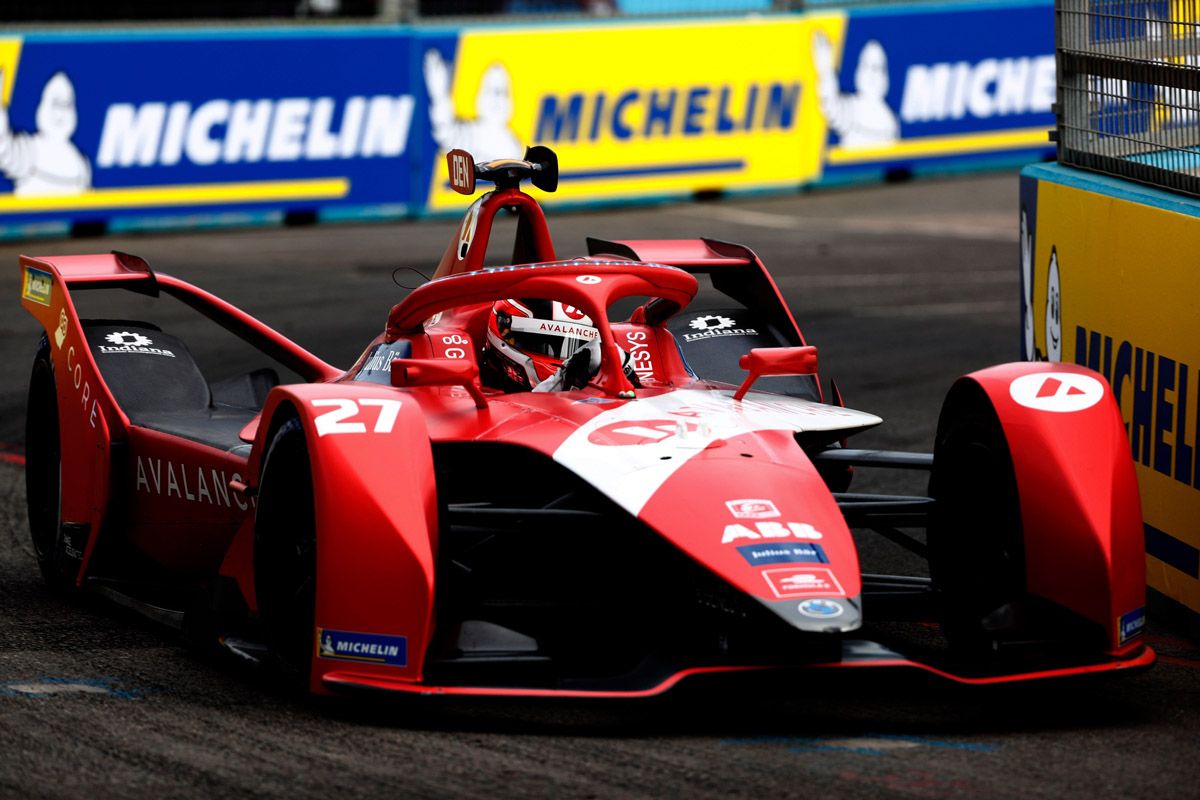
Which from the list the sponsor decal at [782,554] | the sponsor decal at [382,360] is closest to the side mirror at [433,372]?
the sponsor decal at [382,360]

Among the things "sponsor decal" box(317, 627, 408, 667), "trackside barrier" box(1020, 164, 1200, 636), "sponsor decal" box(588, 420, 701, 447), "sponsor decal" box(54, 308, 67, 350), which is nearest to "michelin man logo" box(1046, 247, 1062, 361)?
"trackside barrier" box(1020, 164, 1200, 636)

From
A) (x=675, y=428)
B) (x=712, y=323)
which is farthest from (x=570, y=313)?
(x=712, y=323)

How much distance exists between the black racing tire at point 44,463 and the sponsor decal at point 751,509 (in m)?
3.07

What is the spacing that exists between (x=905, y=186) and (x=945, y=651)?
53.0 ft

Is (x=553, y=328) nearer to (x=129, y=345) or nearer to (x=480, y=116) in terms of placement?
(x=129, y=345)

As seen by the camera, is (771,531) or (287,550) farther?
(287,550)

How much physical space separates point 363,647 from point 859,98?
54.4ft

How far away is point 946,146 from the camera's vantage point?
73.1ft

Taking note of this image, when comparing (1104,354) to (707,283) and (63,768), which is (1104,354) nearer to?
(63,768)

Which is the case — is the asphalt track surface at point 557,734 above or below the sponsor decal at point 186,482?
below

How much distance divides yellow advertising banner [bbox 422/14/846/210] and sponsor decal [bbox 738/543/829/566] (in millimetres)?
13735

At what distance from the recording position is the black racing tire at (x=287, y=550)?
5809mm

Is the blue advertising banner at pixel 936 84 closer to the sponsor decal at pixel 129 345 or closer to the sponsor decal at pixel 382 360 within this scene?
the sponsor decal at pixel 129 345

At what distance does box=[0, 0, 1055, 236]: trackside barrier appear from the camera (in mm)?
17469
